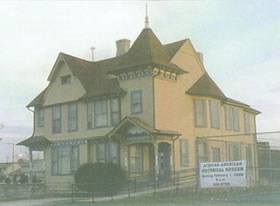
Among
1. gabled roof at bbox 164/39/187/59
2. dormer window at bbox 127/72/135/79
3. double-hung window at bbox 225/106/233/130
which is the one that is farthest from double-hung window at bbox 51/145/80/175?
double-hung window at bbox 225/106/233/130

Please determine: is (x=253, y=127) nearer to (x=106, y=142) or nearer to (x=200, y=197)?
(x=106, y=142)

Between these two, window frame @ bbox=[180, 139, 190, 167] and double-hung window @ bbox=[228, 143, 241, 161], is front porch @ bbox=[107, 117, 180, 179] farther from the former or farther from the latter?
double-hung window @ bbox=[228, 143, 241, 161]

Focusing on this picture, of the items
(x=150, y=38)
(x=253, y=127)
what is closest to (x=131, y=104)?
(x=150, y=38)

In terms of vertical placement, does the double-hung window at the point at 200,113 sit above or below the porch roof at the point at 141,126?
above

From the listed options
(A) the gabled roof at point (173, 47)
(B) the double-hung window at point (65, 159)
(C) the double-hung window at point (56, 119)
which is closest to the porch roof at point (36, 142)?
(B) the double-hung window at point (65, 159)

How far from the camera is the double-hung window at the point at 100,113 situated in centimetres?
3438

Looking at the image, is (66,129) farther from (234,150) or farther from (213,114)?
(234,150)

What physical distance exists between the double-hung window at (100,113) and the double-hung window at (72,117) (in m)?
2.10

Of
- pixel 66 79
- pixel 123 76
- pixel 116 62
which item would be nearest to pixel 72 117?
pixel 66 79

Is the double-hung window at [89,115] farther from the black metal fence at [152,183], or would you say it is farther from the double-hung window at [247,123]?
the double-hung window at [247,123]

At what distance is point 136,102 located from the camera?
105 ft

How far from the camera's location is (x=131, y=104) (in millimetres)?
32375

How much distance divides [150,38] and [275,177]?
40.4 feet

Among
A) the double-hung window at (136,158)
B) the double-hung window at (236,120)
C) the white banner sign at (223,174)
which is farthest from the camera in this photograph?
the double-hung window at (236,120)
